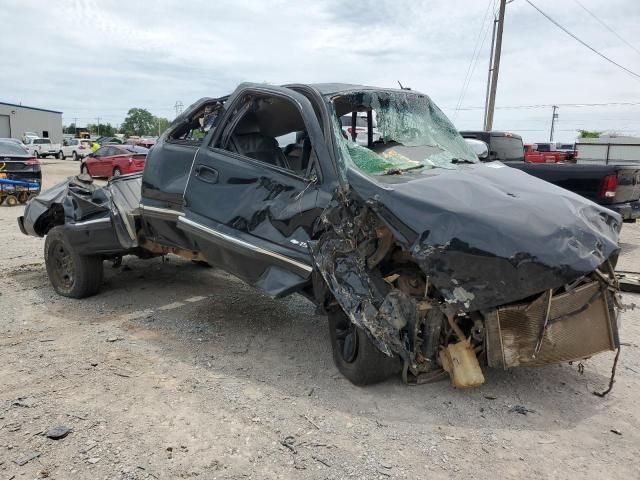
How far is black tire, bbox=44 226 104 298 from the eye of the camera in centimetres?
554

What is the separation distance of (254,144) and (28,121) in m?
65.3

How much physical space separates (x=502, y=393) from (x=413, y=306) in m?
0.95

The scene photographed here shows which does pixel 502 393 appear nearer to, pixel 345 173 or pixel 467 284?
pixel 467 284

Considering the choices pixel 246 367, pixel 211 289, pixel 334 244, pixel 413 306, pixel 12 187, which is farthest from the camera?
pixel 12 187

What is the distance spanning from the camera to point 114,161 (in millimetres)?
22312

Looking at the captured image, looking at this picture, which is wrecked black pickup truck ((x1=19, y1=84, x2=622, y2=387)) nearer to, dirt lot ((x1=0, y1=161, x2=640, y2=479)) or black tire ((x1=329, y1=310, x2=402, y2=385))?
black tire ((x1=329, y1=310, x2=402, y2=385))

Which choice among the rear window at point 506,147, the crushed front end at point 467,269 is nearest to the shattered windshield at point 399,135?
the crushed front end at point 467,269

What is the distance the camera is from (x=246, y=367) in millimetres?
3992

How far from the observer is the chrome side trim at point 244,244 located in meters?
3.68

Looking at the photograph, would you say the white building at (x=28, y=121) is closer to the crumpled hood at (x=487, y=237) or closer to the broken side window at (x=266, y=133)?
the broken side window at (x=266, y=133)

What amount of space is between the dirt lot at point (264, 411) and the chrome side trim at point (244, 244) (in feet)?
2.67

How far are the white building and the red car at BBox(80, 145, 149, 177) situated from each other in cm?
3993

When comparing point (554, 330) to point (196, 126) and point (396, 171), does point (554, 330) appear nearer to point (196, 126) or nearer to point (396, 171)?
point (396, 171)

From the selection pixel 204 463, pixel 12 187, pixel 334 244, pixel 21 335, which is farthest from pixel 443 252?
pixel 12 187
